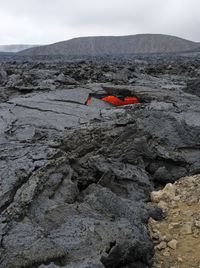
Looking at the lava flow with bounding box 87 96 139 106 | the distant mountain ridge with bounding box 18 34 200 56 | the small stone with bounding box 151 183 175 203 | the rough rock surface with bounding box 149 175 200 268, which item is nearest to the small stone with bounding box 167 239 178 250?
the rough rock surface with bounding box 149 175 200 268

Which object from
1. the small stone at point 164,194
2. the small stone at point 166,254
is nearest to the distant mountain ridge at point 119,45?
the small stone at point 164,194

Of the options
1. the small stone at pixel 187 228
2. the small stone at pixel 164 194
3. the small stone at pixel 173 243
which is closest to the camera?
the small stone at pixel 173 243

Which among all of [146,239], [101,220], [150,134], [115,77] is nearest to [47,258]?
[101,220]

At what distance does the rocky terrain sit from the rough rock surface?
12 centimetres

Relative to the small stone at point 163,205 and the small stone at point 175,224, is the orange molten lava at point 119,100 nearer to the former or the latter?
the small stone at point 163,205

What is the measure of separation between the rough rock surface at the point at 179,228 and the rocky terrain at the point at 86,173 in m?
0.12

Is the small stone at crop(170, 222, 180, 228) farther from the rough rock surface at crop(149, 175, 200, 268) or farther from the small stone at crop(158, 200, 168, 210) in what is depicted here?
the small stone at crop(158, 200, 168, 210)

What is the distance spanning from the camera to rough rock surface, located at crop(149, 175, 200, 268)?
2.74m

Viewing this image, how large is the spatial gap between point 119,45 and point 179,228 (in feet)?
278

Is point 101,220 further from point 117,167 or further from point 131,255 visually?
point 117,167

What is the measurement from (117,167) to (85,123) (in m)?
1.58

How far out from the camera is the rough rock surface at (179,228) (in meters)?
2.74

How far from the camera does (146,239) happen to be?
278cm

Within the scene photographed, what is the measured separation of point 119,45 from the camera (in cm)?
8262
